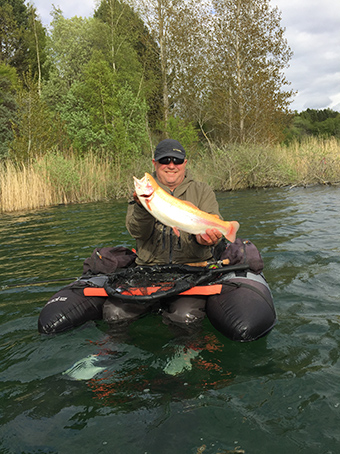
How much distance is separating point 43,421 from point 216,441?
1232 millimetres

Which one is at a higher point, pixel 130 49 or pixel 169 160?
pixel 130 49

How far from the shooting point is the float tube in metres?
3.78

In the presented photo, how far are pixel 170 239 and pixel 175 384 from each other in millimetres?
1763

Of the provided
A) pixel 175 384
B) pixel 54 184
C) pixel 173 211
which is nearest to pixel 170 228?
pixel 173 211

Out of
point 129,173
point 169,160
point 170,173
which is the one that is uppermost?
point 169,160

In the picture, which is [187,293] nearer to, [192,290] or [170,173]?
[192,290]

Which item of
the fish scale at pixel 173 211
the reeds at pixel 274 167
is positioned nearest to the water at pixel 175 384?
the fish scale at pixel 173 211

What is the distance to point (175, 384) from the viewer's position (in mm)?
3111

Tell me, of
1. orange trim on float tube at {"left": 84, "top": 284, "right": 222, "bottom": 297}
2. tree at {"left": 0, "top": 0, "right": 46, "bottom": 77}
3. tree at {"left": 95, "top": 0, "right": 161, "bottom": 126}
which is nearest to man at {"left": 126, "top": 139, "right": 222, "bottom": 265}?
orange trim on float tube at {"left": 84, "top": 284, "right": 222, "bottom": 297}

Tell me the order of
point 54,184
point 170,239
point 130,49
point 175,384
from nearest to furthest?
1. point 175,384
2. point 170,239
3. point 54,184
4. point 130,49

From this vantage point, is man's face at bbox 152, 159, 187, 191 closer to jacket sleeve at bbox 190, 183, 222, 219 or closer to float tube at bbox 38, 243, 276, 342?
jacket sleeve at bbox 190, 183, 222, 219

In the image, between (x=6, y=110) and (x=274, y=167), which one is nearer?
(x=274, y=167)

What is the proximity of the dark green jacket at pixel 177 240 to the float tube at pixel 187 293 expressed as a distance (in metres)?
0.21

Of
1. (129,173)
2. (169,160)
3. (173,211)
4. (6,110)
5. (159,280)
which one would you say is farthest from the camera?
(6,110)
